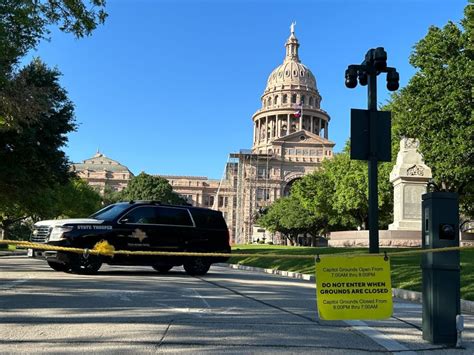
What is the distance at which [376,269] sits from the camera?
529cm

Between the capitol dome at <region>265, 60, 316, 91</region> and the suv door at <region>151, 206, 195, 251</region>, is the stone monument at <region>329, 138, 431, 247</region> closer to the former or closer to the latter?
the suv door at <region>151, 206, 195, 251</region>

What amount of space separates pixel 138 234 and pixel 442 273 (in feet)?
31.3

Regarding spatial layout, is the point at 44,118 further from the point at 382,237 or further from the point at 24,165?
the point at 382,237

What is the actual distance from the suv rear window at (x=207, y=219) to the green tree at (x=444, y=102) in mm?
18098

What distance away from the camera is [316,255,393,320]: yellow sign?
5.21 meters

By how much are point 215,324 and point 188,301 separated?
7.20ft

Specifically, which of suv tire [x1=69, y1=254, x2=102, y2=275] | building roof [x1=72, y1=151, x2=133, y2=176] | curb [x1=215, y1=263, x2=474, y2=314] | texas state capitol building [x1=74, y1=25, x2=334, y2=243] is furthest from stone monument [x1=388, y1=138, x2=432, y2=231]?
building roof [x1=72, y1=151, x2=133, y2=176]

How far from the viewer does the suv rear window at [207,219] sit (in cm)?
1478

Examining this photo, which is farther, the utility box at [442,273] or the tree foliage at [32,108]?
the tree foliage at [32,108]

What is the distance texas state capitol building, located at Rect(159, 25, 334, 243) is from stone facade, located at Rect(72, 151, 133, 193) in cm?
1571

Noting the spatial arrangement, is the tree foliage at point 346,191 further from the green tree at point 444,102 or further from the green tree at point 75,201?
the green tree at point 75,201

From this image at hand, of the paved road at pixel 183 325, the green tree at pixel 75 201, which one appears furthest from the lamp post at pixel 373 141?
the green tree at pixel 75 201

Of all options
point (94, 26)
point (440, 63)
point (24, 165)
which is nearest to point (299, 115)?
point (440, 63)

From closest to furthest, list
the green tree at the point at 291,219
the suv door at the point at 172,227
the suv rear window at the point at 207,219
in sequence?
the suv door at the point at 172,227 < the suv rear window at the point at 207,219 < the green tree at the point at 291,219
